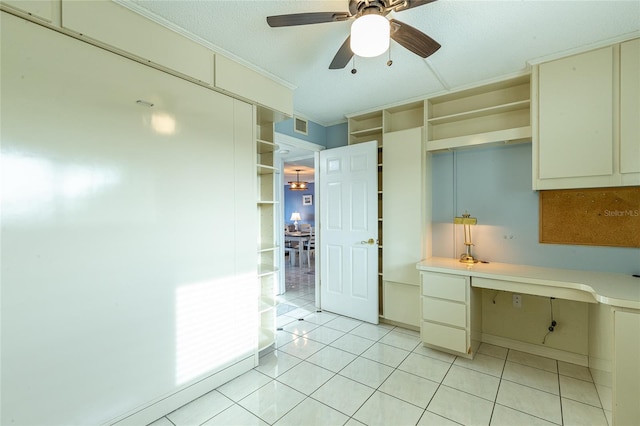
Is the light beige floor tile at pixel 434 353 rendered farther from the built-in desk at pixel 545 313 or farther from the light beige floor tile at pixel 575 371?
the light beige floor tile at pixel 575 371

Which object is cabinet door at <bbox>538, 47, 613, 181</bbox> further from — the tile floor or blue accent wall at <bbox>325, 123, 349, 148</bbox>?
blue accent wall at <bbox>325, 123, 349, 148</bbox>

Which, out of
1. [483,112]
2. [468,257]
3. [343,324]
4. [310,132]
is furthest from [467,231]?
[310,132]

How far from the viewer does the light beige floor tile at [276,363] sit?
239cm

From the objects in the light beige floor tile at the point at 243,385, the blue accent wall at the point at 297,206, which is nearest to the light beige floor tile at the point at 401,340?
the light beige floor tile at the point at 243,385

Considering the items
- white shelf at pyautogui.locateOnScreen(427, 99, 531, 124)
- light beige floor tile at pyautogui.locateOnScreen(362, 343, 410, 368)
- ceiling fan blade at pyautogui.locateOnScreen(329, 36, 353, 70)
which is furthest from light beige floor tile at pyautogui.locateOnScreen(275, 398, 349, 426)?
white shelf at pyautogui.locateOnScreen(427, 99, 531, 124)

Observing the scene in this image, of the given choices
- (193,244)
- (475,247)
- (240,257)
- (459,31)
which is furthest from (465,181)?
(193,244)

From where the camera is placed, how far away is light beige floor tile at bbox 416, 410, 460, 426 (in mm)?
1761

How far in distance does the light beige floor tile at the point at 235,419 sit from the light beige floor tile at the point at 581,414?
1.96 m

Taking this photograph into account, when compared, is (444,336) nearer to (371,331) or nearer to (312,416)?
(371,331)

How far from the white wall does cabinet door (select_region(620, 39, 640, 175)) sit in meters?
2.92

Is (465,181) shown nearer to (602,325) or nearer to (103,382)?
(602,325)

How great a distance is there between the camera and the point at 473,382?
2.20 meters

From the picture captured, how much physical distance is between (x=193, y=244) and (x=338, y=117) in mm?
2517

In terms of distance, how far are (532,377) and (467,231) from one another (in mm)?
1355
